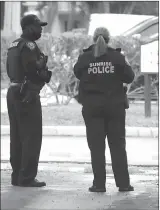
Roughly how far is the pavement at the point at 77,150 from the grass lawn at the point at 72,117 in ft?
3.53

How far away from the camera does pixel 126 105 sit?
5.44 metres

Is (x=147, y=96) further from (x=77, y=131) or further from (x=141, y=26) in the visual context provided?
(x=141, y=26)

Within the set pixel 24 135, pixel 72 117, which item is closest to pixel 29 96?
pixel 24 135

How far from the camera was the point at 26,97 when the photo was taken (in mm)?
5457

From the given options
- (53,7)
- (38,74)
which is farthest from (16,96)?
(53,7)

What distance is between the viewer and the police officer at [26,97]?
5418mm

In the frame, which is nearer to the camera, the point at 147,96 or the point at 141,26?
the point at 147,96

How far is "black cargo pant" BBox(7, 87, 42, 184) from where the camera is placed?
559cm

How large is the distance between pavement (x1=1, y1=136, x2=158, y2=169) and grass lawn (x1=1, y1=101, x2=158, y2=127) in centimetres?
108

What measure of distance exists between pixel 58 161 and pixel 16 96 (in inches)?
88.5

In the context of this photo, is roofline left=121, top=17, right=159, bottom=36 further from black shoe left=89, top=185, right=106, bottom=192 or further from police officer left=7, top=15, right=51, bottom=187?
black shoe left=89, top=185, right=106, bottom=192

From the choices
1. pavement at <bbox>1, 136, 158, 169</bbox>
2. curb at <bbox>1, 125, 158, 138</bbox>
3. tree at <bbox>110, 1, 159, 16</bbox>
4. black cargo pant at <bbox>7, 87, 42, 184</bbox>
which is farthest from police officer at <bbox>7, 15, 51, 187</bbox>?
tree at <bbox>110, 1, 159, 16</bbox>

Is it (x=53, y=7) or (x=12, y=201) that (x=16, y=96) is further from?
(x=53, y=7)

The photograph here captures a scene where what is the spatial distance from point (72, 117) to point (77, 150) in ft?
9.72
